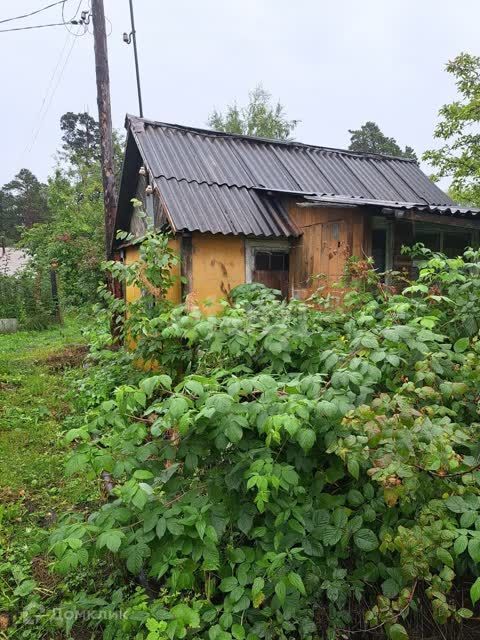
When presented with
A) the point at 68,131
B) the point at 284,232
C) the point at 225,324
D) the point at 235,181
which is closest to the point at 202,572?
the point at 225,324

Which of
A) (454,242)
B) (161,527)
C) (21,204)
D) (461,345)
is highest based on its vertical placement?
(21,204)

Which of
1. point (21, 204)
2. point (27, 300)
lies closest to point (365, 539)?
point (27, 300)

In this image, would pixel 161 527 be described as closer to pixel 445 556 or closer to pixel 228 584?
pixel 228 584

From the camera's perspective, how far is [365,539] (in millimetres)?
2125

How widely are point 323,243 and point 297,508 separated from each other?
187 inches

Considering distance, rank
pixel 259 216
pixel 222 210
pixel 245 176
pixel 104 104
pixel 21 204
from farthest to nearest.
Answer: pixel 21 204 < pixel 104 104 < pixel 245 176 < pixel 259 216 < pixel 222 210

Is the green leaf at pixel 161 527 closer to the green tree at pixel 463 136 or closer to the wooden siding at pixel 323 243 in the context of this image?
the wooden siding at pixel 323 243

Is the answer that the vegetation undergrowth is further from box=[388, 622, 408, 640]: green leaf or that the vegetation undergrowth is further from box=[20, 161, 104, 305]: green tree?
box=[20, 161, 104, 305]: green tree

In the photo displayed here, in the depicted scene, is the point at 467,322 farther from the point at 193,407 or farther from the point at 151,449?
the point at 151,449

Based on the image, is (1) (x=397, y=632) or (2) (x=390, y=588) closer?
(1) (x=397, y=632)

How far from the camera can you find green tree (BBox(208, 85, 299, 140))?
27.7 m

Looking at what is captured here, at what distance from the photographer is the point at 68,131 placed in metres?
37.2

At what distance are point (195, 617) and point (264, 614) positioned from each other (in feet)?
1.10

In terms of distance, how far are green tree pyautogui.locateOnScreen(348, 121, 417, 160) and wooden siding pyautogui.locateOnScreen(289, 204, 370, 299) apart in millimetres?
31549
